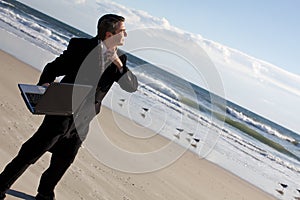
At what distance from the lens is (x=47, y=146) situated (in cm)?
417

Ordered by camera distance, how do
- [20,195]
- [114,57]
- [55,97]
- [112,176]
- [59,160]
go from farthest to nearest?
[112,176]
[20,195]
[59,160]
[114,57]
[55,97]

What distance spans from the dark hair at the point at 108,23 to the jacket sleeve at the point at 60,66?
348 millimetres

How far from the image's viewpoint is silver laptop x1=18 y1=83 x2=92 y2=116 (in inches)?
152

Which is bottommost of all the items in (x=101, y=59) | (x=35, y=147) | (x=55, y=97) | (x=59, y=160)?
(x=59, y=160)

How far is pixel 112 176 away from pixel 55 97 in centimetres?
367

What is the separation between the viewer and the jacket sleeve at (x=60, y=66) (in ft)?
13.6

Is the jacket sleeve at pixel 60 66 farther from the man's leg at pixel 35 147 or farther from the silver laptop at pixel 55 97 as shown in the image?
the man's leg at pixel 35 147

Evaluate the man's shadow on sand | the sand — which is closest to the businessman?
the man's shadow on sand

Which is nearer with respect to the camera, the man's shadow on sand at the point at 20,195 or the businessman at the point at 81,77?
the businessman at the point at 81,77

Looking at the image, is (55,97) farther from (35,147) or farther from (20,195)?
(20,195)

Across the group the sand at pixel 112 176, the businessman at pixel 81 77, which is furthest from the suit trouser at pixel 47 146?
the sand at pixel 112 176

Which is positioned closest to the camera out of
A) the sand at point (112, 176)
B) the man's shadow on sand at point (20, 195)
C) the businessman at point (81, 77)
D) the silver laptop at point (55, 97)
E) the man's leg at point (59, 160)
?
the silver laptop at point (55, 97)

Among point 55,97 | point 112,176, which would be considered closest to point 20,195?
point 55,97

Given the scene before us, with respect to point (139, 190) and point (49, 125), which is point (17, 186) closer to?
point (49, 125)
